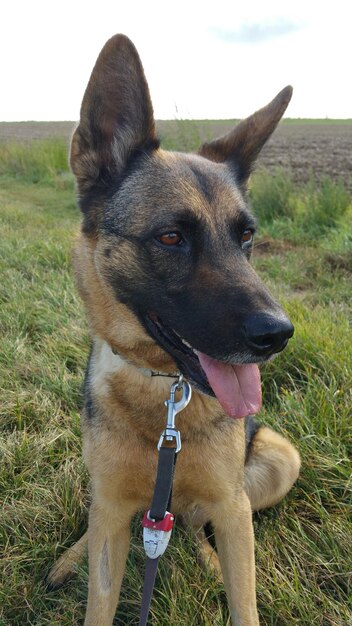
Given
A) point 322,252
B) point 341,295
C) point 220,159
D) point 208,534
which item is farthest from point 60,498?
point 322,252

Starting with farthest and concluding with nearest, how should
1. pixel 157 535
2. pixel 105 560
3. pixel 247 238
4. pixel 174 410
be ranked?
pixel 247 238
pixel 105 560
pixel 174 410
pixel 157 535

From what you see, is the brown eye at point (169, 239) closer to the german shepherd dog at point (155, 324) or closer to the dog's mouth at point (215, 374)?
the german shepherd dog at point (155, 324)

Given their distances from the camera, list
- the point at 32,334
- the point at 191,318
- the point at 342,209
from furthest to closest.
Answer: the point at 342,209 → the point at 32,334 → the point at 191,318

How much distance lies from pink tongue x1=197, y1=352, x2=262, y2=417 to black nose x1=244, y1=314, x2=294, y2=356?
214mm

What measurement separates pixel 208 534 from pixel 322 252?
4.95 m

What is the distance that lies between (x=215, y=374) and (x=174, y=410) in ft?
0.71

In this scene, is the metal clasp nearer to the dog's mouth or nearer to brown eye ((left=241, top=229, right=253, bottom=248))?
the dog's mouth

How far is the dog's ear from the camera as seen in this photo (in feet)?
7.82

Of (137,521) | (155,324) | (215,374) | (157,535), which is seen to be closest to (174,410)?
(215,374)

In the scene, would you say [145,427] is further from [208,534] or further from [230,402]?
[208,534]

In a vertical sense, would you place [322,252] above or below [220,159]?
below

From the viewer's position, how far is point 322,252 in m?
6.81

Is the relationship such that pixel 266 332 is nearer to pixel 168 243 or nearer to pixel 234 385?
pixel 234 385

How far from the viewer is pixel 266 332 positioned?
163 centimetres
